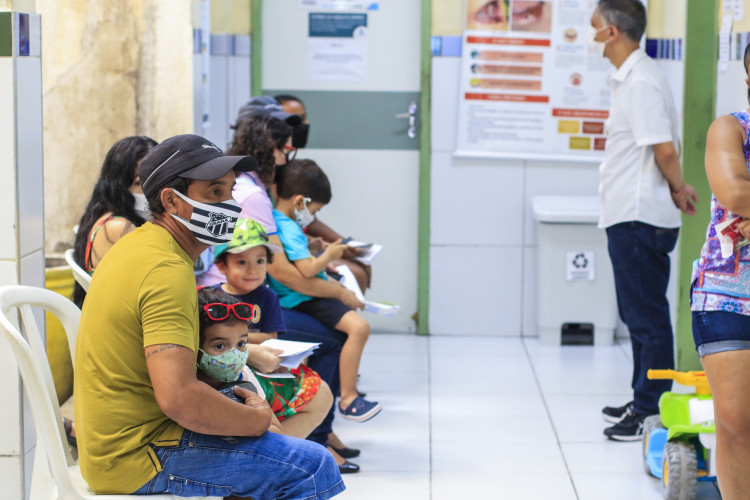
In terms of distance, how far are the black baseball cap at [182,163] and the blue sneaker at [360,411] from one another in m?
1.89

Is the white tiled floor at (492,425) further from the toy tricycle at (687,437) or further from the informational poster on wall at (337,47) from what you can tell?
the informational poster on wall at (337,47)

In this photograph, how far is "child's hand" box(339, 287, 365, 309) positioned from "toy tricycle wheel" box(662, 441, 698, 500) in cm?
129

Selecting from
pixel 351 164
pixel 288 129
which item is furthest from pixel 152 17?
pixel 351 164

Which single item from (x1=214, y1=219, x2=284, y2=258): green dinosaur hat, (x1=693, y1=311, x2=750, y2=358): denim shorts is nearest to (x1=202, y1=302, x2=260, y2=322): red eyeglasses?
(x1=214, y1=219, x2=284, y2=258): green dinosaur hat

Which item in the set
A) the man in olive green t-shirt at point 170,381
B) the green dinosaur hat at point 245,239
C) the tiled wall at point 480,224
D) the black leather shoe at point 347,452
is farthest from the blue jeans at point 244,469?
the tiled wall at point 480,224

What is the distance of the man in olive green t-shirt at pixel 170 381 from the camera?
188cm

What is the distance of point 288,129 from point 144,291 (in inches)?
75.0

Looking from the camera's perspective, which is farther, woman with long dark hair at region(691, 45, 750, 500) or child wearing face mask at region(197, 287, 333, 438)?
woman with long dark hair at region(691, 45, 750, 500)

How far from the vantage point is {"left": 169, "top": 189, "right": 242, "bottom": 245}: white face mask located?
2.04m

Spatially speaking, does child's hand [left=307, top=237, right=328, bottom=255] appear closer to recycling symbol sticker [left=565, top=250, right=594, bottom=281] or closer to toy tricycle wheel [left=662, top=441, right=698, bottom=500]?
toy tricycle wheel [left=662, top=441, right=698, bottom=500]

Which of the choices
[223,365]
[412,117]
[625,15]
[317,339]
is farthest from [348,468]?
[412,117]

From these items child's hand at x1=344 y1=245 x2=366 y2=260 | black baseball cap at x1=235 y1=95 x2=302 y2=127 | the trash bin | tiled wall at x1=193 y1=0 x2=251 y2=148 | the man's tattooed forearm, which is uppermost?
tiled wall at x1=193 y1=0 x2=251 y2=148

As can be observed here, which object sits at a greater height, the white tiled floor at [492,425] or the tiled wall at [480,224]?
the tiled wall at [480,224]

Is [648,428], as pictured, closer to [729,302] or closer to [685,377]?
Answer: [685,377]
